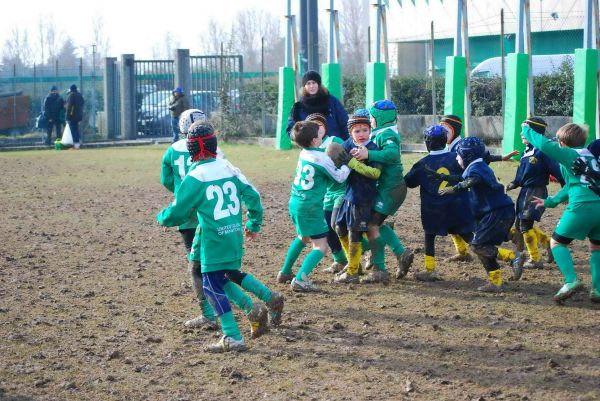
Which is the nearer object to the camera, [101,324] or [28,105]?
[101,324]

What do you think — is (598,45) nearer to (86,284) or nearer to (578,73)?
(578,73)

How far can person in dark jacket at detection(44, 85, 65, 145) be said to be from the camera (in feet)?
101

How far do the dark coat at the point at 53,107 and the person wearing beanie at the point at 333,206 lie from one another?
75.0ft

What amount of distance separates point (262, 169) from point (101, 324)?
12800 mm

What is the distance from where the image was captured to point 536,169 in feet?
30.1

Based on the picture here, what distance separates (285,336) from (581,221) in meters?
2.55

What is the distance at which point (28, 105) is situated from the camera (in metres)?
33.9

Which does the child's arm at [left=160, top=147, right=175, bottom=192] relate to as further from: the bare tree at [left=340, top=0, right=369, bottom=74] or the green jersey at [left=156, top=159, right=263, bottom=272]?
the bare tree at [left=340, top=0, right=369, bottom=74]

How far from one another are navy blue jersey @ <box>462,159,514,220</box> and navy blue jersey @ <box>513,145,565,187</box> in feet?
2.78

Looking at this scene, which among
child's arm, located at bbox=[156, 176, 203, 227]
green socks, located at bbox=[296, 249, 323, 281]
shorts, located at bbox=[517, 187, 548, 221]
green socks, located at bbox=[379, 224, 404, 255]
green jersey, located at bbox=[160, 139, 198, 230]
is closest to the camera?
child's arm, located at bbox=[156, 176, 203, 227]

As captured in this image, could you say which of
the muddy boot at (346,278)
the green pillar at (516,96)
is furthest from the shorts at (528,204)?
the green pillar at (516,96)

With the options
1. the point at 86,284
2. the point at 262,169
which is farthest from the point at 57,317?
the point at 262,169

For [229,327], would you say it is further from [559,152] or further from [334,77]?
[334,77]

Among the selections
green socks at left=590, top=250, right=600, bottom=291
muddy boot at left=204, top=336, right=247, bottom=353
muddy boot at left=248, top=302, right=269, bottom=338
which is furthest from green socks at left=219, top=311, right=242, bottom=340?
green socks at left=590, top=250, right=600, bottom=291
